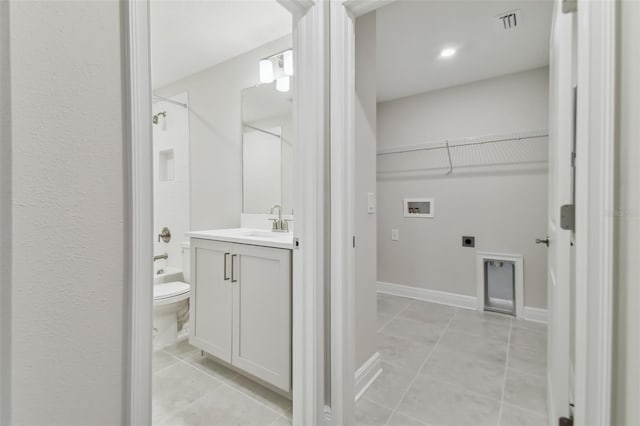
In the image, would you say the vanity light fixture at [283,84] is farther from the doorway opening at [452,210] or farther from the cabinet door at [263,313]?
the cabinet door at [263,313]

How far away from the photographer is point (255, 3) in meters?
1.85

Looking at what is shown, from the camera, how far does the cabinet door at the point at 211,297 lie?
5.88 ft

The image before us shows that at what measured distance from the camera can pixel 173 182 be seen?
2.97 meters

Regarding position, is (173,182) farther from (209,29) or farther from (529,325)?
(529,325)

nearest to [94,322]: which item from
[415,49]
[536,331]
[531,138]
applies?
[415,49]

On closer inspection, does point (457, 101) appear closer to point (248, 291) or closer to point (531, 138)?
point (531, 138)

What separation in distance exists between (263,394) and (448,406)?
1.05 meters

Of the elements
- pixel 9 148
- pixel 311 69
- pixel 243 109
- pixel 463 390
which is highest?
pixel 243 109

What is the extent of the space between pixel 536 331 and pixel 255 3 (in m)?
3.35

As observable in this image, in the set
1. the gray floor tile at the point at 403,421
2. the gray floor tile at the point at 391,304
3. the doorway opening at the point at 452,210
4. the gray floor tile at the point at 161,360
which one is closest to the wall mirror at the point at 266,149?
the doorway opening at the point at 452,210

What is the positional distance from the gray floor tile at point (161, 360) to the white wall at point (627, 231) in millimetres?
2282

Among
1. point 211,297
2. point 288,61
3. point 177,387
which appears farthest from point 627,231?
point 177,387

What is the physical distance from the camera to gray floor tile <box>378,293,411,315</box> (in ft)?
9.75

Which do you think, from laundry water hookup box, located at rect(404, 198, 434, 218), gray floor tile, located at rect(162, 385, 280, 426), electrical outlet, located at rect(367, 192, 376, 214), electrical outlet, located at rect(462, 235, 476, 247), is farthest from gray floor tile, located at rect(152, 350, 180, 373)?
electrical outlet, located at rect(462, 235, 476, 247)
